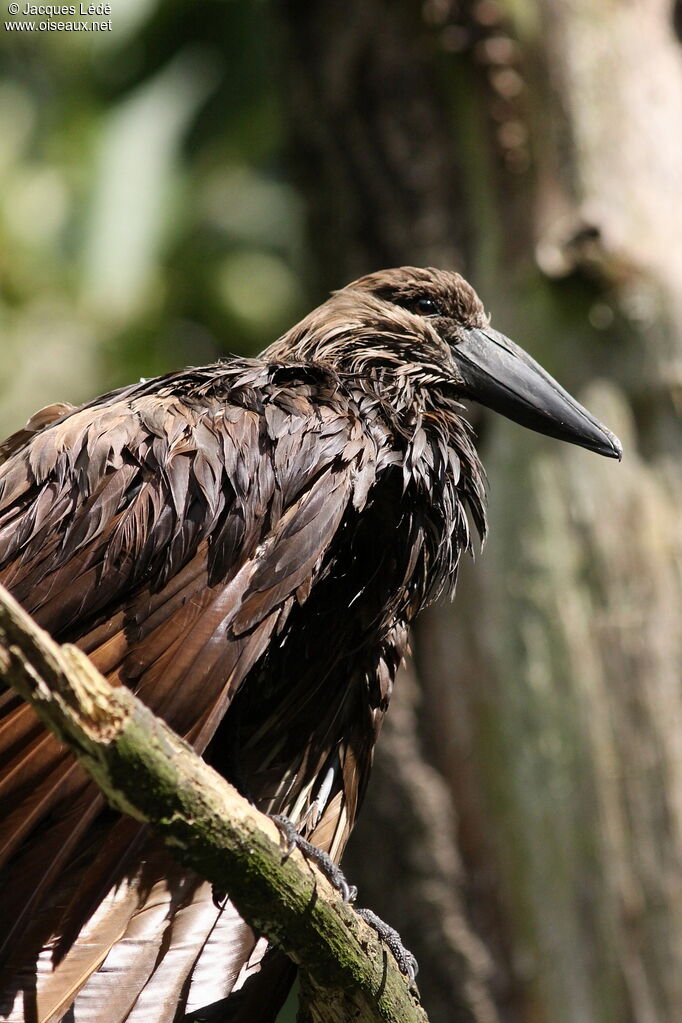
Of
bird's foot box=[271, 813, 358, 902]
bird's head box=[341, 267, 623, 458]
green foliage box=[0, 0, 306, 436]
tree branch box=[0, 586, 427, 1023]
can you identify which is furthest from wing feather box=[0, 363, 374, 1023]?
green foliage box=[0, 0, 306, 436]

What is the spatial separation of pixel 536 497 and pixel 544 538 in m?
0.17

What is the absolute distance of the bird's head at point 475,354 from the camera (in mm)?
3625

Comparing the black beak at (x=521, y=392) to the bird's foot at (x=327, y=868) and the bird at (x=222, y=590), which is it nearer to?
the bird at (x=222, y=590)

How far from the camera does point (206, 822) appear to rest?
2.14m

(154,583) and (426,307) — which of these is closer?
(154,583)

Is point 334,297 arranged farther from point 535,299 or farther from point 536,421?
point 535,299

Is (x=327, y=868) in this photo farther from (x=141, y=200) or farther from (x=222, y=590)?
(x=141, y=200)

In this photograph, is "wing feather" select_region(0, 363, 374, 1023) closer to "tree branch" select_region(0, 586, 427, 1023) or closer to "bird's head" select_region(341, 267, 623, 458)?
"tree branch" select_region(0, 586, 427, 1023)

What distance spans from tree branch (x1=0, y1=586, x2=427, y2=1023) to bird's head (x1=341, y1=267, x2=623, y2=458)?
161 cm

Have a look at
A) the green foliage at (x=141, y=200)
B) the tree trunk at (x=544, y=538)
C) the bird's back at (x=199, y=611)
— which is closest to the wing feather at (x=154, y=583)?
the bird's back at (x=199, y=611)

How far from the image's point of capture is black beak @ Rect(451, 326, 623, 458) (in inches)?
142

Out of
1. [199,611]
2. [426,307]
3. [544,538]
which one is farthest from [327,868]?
[544,538]

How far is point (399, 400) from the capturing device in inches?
136

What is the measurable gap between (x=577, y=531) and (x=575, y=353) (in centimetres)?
72
